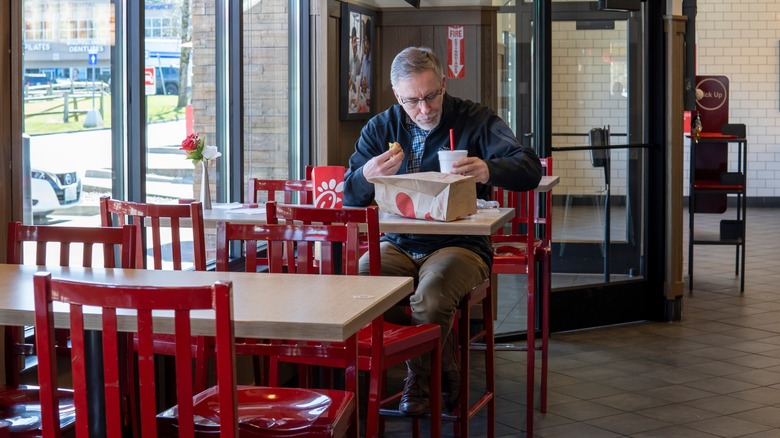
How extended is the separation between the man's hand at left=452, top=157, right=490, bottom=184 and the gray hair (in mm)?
445

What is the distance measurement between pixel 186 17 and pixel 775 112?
1079cm

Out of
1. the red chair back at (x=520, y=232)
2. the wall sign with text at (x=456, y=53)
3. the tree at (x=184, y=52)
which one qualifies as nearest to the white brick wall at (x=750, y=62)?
the wall sign with text at (x=456, y=53)

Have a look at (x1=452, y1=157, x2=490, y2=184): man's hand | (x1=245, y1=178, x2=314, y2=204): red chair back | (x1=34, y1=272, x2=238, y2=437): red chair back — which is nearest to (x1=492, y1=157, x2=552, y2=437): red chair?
(x1=452, y1=157, x2=490, y2=184): man's hand

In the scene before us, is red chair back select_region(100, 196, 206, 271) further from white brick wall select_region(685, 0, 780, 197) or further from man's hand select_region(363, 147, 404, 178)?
white brick wall select_region(685, 0, 780, 197)

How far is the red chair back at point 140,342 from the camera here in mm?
1844

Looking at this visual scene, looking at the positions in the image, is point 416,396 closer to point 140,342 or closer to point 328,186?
point 328,186

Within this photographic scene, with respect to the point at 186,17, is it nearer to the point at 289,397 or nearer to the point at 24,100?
the point at 24,100

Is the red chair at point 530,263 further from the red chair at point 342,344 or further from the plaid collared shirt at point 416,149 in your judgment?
the red chair at point 342,344

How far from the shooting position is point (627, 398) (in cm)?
464

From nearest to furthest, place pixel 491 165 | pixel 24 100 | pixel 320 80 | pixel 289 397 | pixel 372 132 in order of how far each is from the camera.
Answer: pixel 289 397
pixel 24 100
pixel 491 165
pixel 372 132
pixel 320 80

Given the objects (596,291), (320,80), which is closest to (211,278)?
(320,80)

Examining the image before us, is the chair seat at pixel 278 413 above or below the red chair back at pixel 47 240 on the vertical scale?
below

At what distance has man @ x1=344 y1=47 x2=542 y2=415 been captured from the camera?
3.38 meters

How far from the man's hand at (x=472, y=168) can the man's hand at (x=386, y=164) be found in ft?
0.67
